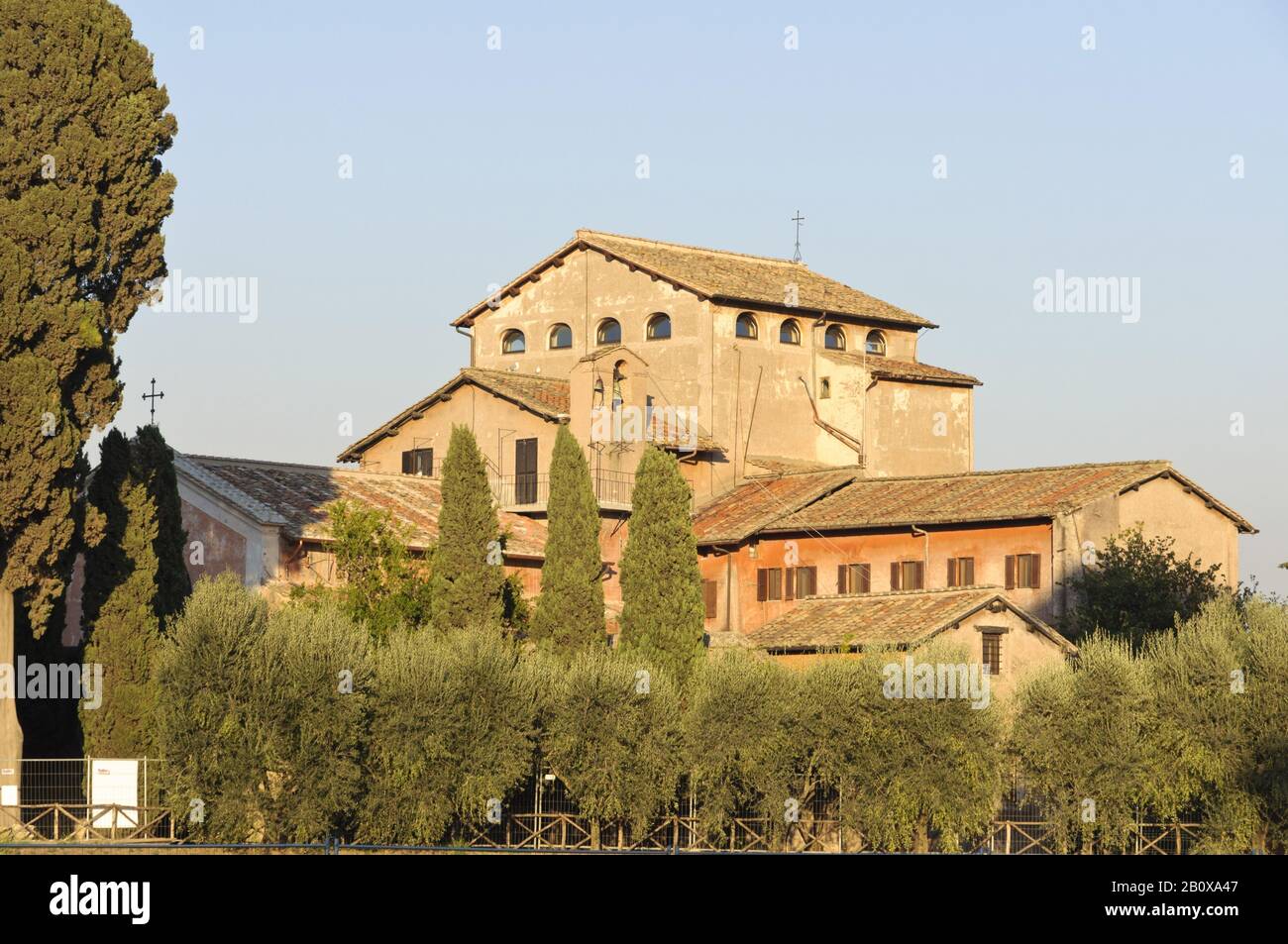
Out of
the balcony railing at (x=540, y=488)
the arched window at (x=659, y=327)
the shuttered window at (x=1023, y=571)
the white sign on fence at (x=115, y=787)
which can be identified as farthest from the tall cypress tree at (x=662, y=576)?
the arched window at (x=659, y=327)

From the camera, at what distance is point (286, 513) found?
48188 mm

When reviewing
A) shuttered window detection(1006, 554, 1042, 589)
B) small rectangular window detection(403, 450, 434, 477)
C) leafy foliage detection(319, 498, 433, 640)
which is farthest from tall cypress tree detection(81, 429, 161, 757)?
shuttered window detection(1006, 554, 1042, 589)

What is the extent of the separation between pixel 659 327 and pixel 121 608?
2599 centimetres

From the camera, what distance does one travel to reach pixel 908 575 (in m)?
52.6

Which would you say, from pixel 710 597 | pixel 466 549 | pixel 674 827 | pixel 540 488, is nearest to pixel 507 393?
pixel 540 488

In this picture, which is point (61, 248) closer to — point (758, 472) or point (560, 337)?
point (758, 472)

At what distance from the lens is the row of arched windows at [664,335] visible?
6238cm

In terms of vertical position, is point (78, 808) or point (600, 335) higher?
point (600, 335)

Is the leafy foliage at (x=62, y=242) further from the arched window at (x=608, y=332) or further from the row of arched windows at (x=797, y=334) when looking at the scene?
the row of arched windows at (x=797, y=334)

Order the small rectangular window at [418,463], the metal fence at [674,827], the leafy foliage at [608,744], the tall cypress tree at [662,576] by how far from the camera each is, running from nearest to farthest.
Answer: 1. the metal fence at [674,827]
2. the leafy foliage at [608,744]
3. the tall cypress tree at [662,576]
4. the small rectangular window at [418,463]

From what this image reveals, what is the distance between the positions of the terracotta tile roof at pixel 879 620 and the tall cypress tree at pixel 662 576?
250cm

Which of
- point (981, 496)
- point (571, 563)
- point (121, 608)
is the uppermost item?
point (981, 496)
